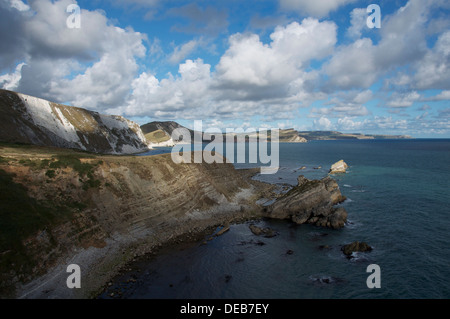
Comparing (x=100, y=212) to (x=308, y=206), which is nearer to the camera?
(x=100, y=212)

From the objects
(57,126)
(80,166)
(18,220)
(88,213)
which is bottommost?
(88,213)

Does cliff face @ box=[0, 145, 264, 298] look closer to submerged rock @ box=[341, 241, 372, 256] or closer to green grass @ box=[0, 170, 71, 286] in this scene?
green grass @ box=[0, 170, 71, 286]

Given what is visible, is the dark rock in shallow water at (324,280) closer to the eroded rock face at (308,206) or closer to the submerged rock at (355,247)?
the submerged rock at (355,247)

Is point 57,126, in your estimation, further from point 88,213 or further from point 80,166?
point 88,213

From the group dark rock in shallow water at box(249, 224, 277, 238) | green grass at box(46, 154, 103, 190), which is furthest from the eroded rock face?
green grass at box(46, 154, 103, 190)

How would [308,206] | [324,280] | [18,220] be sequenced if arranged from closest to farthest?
[18,220], [324,280], [308,206]

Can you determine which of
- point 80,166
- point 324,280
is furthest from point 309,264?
point 80,166

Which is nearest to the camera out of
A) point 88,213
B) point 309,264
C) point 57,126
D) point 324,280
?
point 324,280

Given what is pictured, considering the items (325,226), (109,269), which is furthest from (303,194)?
(109,269)
